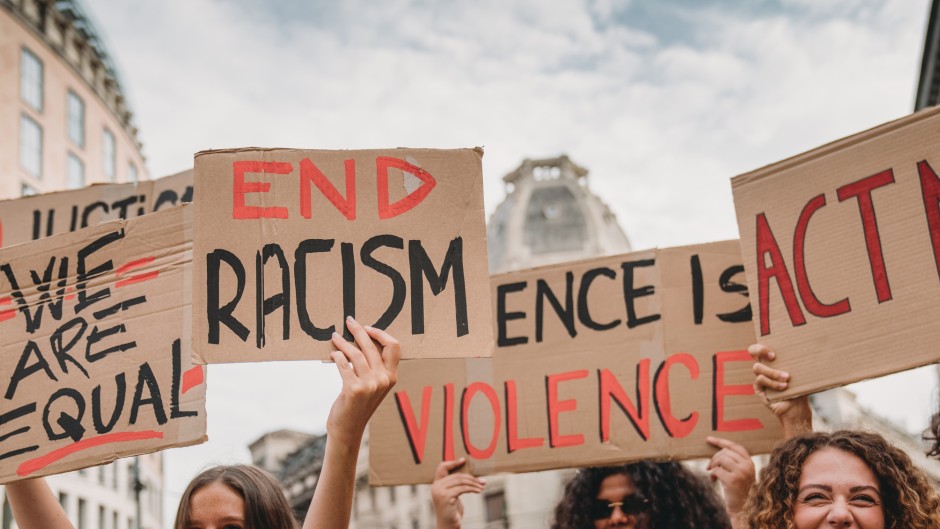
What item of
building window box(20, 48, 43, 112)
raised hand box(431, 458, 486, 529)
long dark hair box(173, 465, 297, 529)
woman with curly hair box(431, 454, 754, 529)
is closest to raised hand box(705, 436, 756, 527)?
woman with curly hair box(431, 454, 754, 529)

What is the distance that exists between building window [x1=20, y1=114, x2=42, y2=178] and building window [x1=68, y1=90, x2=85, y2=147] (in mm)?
2503

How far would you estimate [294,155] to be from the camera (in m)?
3.16

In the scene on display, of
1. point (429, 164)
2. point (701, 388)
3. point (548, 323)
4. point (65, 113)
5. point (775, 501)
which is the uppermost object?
point (65, 113)

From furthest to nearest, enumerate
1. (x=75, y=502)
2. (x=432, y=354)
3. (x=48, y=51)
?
(x=48, y=51) < (x=75, y=502) < (x=432, y=354)

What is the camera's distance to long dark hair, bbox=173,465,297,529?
2965 millimetres

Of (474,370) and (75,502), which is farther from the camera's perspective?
(75,502)

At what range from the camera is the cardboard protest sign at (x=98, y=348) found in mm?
3010

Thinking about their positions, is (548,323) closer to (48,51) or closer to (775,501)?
(775,501)

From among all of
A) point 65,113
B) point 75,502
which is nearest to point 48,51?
point 65,113

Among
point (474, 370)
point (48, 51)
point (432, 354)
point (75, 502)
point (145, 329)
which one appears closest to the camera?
point (432, 354)

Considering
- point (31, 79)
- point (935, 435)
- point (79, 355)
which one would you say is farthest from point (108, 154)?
point (935, 435)

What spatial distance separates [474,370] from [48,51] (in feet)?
110

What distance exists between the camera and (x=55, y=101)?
1359 inches

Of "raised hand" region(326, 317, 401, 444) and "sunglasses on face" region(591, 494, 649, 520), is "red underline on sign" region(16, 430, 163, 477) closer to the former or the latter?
"raised hand" region(326, 317, 401, 444)
